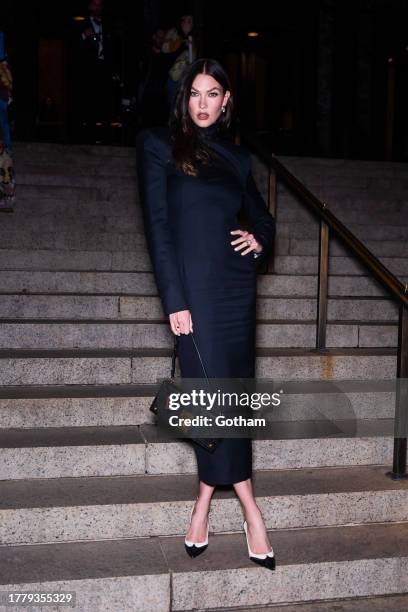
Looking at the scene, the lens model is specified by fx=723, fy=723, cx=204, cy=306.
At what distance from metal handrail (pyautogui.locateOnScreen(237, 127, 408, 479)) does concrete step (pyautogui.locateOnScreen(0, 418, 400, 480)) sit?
25 centimetres

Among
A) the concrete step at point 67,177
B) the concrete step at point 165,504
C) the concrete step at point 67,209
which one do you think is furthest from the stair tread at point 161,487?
the concrete step at point 67,177

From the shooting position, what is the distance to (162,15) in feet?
37.0

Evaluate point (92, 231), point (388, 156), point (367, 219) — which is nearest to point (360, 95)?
point (388, 156)

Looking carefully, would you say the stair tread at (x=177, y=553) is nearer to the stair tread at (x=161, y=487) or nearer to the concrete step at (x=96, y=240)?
the stair tread at (x=161, y=487)

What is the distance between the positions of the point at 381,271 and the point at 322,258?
931 millimetres

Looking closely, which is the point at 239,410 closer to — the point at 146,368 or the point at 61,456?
the point at 61,456

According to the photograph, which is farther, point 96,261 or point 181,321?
point 96,261

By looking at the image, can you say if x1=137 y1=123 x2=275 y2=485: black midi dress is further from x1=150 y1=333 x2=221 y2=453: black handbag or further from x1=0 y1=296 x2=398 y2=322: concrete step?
x1=0 y1=296 x2=398 y2=322: concrete step

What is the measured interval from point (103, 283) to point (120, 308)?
34 cm

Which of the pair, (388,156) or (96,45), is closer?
(96,45)

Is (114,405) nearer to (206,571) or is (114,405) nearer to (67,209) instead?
(206,571)

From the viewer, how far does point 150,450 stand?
342 cm

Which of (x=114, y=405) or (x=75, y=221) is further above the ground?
(x=75, y=221)

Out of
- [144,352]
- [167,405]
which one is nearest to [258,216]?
[167,405]
